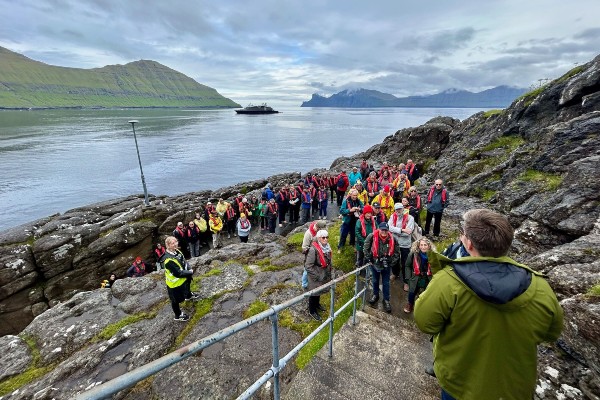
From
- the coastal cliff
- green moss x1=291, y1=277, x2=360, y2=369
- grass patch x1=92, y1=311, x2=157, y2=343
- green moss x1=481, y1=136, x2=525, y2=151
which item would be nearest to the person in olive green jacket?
the coastal cliff

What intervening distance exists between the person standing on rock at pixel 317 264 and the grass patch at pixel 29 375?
20.1 feet

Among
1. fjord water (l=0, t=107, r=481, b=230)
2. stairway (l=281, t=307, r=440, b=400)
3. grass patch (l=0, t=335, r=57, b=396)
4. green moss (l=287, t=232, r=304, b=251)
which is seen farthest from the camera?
fjord water (l=0, t=107, r=481, b=230)

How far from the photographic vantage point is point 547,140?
12.7 meters

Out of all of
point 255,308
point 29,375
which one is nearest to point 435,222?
point 255,308

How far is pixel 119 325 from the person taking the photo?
7824 mm

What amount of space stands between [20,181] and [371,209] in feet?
189

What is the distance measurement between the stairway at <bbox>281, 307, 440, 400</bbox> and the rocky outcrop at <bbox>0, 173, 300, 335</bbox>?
57.0 ft

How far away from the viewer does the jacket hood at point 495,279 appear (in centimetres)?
215

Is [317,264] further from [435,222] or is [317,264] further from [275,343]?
[435,222]

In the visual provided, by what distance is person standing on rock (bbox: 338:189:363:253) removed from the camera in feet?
34.6

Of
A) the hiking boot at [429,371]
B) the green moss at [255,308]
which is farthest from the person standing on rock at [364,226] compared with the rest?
the hiking boot at [429,371]

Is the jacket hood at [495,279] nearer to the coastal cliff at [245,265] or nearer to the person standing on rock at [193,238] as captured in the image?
the coastal cliff at [245,265]

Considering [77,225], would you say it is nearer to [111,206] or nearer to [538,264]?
[111,206]

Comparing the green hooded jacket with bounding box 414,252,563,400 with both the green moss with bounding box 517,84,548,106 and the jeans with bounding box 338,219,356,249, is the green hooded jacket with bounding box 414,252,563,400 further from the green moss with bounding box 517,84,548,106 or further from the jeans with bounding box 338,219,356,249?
the green moss with bounding box 517,84,548,106
